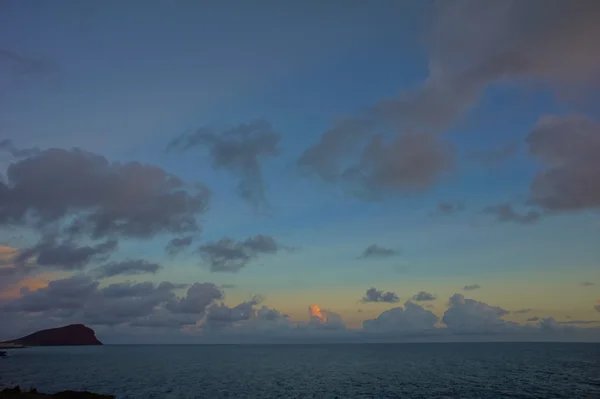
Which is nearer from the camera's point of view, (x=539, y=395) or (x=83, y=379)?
(x=539, y=395)

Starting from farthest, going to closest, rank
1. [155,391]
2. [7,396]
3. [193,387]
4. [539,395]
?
[193,387] → [155,391] → [539,395] → [7,396]

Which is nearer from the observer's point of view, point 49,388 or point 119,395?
point 119,395

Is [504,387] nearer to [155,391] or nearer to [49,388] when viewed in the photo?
[155,391]

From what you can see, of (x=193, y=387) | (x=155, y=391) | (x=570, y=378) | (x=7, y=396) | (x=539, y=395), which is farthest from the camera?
(x=570, y=378)

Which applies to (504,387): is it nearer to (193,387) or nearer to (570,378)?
(570,378)

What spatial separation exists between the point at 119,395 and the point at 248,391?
86.7 feet

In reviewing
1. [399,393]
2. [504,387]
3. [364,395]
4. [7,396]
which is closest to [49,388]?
[7,396]

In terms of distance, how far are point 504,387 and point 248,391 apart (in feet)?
193

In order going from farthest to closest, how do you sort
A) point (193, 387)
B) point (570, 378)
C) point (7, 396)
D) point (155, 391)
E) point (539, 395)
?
point (570, 378)
point (193, 387)
point (155, 391)
point (539, 395)
point (7, 396)

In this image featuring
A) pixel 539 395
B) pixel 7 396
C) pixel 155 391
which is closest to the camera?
pixel 7 396

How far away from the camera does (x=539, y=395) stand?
81562mm

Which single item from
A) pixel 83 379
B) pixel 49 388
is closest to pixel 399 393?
pixel 49 388

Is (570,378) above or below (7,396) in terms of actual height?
below

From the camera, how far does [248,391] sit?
89625 millimetres
